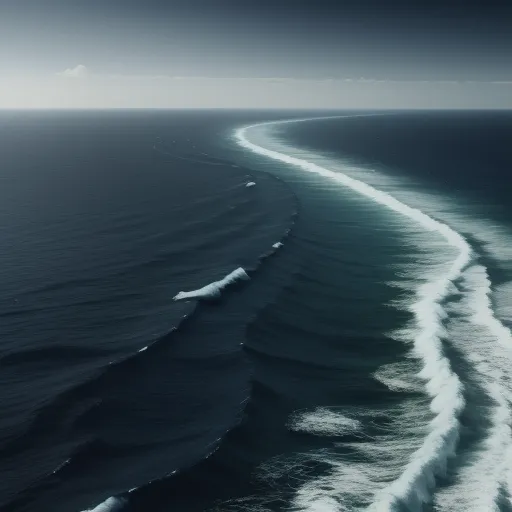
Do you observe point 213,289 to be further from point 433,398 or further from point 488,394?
point 488,394

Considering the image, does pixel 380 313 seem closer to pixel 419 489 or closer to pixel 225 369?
pixel 225 369

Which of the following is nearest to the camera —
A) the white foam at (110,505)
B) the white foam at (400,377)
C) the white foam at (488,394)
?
the white foam at (110,505)

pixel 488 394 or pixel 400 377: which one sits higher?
pixel 488 394

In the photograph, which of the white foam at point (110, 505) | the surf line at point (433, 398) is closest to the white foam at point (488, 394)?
the surf line at point (433, 398)

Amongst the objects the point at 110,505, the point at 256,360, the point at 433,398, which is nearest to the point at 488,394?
the point at 433,398

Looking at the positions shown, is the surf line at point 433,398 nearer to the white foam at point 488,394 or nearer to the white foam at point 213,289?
the white foam at point 488,394

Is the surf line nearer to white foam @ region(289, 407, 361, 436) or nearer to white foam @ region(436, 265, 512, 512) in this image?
white foam @ region(436, 265, 512, 512)
